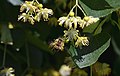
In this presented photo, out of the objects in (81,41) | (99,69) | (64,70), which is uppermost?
(81,41)

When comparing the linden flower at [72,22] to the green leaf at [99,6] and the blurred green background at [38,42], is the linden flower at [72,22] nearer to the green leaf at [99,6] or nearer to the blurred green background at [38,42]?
the green leaf at [99,6]

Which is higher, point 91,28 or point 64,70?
point 91,28

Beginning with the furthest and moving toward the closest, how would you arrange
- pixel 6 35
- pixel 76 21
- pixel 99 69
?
1. pixel 6 35
2. pixel 99 69
3. pixel 76 21

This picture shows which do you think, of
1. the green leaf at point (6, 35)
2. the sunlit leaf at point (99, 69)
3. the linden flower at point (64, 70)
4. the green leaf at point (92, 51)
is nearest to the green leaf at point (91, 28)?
the green leaf at point (92, 51)

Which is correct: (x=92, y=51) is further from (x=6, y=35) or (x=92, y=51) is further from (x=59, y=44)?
(x=6, y=35)

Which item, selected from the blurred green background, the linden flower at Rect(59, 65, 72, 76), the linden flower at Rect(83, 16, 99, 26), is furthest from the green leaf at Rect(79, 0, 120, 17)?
the linden flower at Rect(59, 65, 72, 76)

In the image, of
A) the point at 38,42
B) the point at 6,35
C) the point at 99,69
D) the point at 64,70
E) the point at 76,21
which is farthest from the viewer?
the point at 64,70

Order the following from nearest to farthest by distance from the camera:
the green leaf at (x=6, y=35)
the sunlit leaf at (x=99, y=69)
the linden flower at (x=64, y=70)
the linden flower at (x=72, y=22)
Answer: the linden flower at (x=72, y=22) → the sunlit leaf at (x=99, y=69) → the green leaf at (x=6, y=35) → the linden flower at (x=64, y=70)

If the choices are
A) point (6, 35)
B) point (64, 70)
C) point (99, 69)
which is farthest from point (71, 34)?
point (64, 70)
